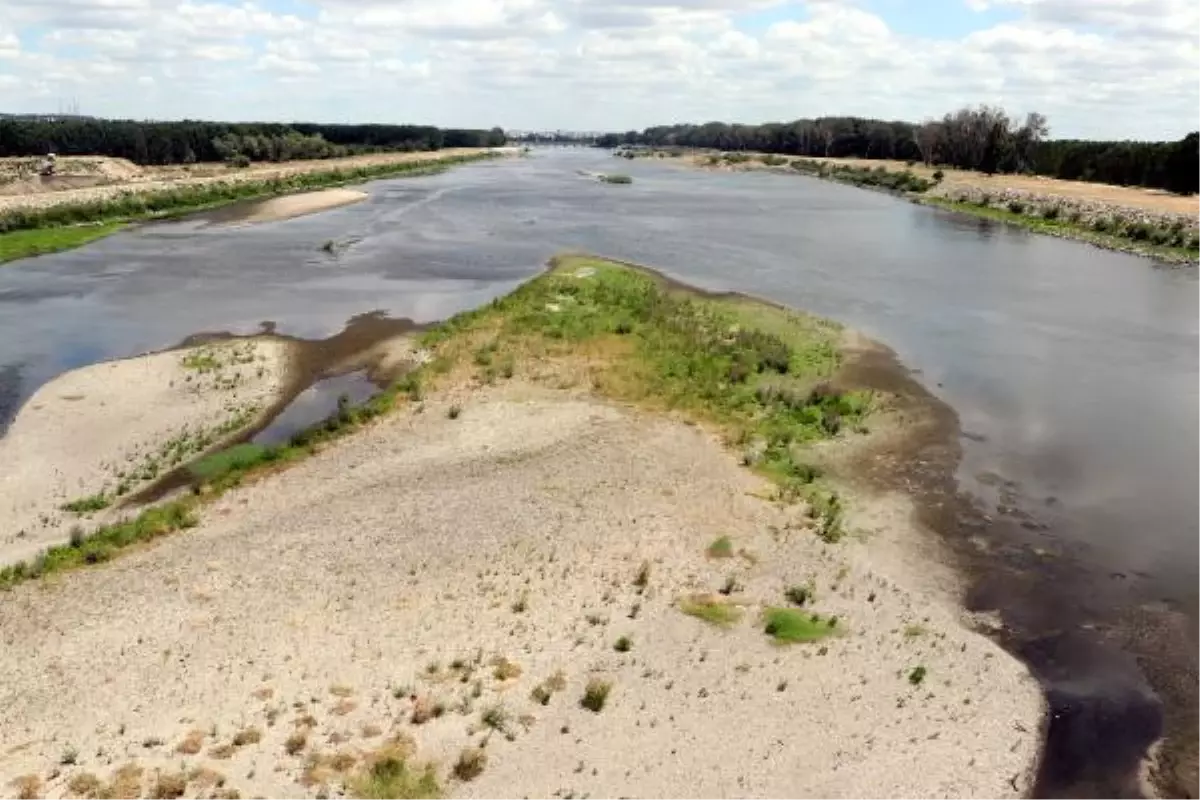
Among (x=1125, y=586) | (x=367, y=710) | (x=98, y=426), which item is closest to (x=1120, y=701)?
(x=1125, y=586)

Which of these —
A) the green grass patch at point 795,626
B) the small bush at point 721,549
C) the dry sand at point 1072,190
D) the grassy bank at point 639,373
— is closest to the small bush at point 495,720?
the green grass patch at point 795,626

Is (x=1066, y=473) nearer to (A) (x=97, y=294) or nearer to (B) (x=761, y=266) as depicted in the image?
(B) (x=761, y=266)

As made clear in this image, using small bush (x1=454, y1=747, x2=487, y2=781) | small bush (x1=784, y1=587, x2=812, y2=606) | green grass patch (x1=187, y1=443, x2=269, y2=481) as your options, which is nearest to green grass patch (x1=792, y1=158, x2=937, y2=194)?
green grass patch (x1=187, y1=443, x2=269, y2=481)

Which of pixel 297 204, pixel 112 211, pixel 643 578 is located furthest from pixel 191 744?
pixel 297 204

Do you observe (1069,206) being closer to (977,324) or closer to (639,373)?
(977,324)

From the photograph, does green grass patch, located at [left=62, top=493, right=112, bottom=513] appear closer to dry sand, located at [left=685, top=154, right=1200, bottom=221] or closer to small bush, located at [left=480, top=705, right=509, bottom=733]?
small bush, located at [left=480, top=705, right=509, bottom=733]

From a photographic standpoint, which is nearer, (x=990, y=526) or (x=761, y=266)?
(x=990, y=526)

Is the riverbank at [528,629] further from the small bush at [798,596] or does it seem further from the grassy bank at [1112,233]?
the grassy bank at [1112,233]
